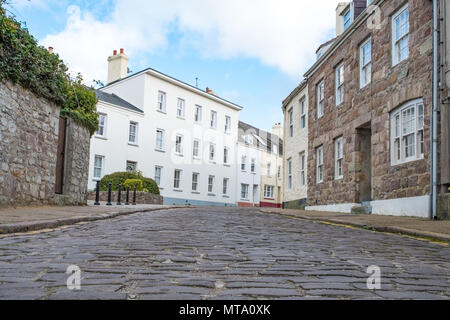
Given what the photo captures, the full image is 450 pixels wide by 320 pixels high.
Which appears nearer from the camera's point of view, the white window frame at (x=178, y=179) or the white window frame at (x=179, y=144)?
the white window frame at (x=178, y=179)

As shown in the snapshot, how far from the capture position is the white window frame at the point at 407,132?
11.6 m

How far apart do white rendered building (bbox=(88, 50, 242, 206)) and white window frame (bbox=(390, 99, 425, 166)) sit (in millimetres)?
20633

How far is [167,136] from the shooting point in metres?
34.6

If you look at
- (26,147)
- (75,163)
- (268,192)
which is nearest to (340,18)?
(75,163)

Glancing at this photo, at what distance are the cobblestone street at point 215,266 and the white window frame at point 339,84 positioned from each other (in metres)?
10.6

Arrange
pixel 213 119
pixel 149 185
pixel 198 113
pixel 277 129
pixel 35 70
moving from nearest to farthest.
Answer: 1. pixel 35 70
2. pixel 149 185
3. pixel 198 113
4. pixel 213 119
5. pixel 277 129

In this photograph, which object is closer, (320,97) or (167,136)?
(320,97)

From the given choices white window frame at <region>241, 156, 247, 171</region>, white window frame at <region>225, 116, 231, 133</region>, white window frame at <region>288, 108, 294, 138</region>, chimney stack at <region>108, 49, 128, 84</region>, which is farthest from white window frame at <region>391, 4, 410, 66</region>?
white window frame at <region>241, 156, 247, 171</region>

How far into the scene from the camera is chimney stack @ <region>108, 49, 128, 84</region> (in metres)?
35.9

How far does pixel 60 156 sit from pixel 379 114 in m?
8.88

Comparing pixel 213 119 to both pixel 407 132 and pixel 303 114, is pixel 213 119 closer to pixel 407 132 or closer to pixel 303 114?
pixel 303 114

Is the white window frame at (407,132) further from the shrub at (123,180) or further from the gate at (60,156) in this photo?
the shrub at (123,180)

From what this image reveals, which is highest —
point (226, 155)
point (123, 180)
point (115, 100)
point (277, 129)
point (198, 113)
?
point (277, 129)

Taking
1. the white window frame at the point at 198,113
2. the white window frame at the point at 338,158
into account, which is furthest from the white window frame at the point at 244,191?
the white window frame at the point at 338,158
